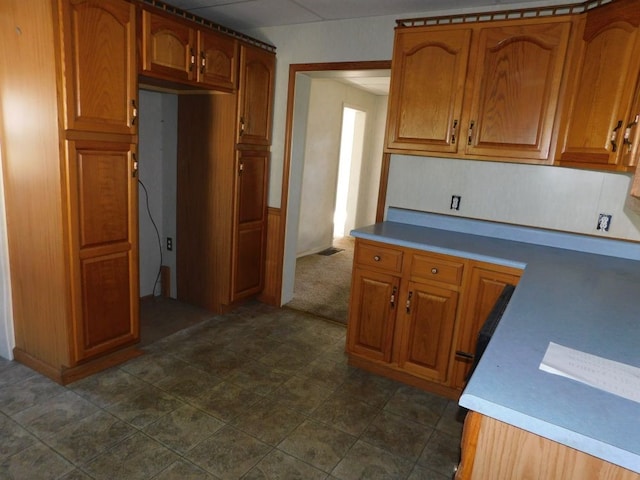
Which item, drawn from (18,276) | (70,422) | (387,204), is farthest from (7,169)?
(387,204)

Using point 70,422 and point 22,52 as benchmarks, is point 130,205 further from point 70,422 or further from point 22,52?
point 70,422

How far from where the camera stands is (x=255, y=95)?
3346mm

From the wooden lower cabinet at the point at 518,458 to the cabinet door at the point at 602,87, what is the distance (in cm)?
165

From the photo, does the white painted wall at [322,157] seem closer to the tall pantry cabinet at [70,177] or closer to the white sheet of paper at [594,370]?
the tall pantry cabinet at [70,177]

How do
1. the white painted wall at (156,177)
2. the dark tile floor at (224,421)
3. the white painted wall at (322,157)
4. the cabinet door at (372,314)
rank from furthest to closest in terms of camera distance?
the white painted wall at (322,157)
the white painted wall at (156,177)
the cabinet door at (372,314)
the dark tile floor at (224,421)

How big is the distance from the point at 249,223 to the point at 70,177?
1.54 meters

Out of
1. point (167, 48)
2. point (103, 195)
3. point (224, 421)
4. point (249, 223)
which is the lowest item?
point (224, 421)

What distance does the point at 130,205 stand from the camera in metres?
2.51

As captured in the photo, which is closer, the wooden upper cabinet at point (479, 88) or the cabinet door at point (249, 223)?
the wooden upper cabinet at point (479, 88)

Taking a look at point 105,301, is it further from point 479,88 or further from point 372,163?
point 372,163

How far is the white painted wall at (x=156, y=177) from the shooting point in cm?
354

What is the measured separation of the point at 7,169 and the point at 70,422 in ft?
4.73

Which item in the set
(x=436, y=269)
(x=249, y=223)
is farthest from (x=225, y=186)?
(x=436, y=269)

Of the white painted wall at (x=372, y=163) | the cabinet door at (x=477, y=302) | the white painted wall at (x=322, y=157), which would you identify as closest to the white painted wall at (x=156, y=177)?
the white painted wall at (x=322, y=157)
